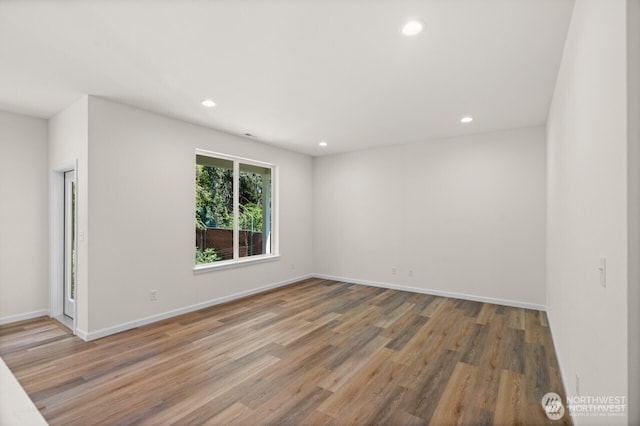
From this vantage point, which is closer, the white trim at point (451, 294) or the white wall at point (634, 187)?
the white wall at point (634, 187)

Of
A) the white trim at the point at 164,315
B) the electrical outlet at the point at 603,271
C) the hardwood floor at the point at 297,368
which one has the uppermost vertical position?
the electrical outlet at the point at 603,271

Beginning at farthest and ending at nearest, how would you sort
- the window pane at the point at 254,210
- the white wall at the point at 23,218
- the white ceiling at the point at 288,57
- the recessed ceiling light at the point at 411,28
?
the window pane at the point at 254,210 → the white wall at the point at 23,218 → the recessed ceiling light at the point at 411,28 → the white ceiling at the point at 288,57

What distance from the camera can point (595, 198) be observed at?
139 cm

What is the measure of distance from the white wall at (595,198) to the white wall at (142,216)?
4.17m

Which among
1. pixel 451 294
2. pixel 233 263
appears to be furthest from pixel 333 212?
pixel 451 294

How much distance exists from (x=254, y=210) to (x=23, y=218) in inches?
123

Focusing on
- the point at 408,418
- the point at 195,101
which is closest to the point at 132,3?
the point at 195,101

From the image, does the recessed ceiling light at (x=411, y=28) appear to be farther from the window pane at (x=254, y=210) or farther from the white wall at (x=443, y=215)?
the window pane at (x=254, y=210)

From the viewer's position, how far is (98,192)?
337 cm

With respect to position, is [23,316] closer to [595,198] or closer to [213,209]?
[213,209]

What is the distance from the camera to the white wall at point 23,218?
377cm

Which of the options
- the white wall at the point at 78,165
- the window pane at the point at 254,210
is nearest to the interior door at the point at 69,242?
the white wall at the point at 78,165

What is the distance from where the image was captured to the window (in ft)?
15.2

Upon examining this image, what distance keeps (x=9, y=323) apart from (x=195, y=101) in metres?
3.64
